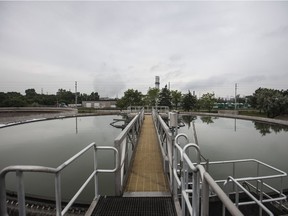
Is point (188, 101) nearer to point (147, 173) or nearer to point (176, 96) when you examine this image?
point (176, 96)

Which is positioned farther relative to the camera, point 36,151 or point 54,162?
point 36,151

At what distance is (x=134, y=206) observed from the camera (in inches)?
122

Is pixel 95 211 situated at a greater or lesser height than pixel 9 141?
greater

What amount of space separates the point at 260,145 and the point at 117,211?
13179mm

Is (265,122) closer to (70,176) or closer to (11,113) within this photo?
(70,176)

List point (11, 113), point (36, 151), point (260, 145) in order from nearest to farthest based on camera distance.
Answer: point (36, 151)
point (260, 145)
point (11, 113)

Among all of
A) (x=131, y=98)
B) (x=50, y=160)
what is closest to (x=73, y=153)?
(x=50, y=160)

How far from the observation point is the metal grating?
2.89 metres

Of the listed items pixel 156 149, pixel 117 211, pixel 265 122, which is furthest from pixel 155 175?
pixel 265 122

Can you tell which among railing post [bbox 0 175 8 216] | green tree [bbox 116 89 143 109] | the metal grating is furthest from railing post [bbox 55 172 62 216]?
green tree [bbox 116 89 143 109]

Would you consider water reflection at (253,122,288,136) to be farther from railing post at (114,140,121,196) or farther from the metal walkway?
railing post at (114,140,121,196)

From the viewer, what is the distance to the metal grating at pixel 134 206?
2893mm

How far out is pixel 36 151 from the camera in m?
11.5

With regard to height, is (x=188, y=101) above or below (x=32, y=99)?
below
